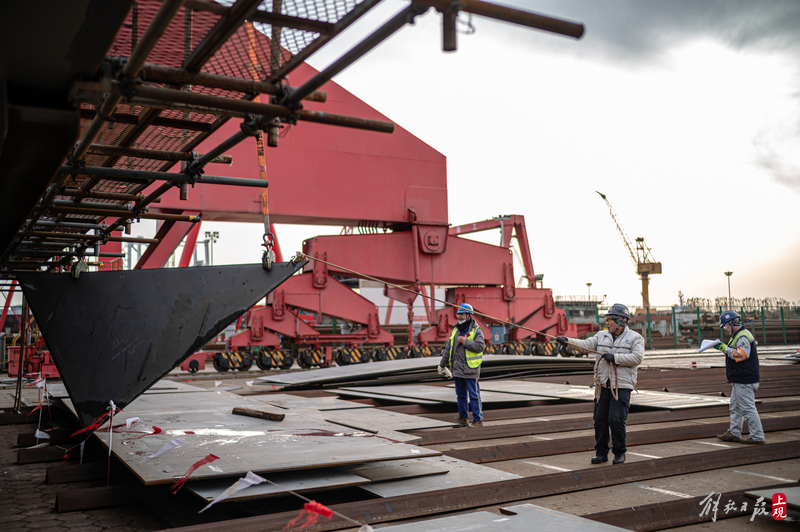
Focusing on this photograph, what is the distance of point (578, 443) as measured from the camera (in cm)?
686

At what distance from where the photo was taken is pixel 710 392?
39.8ft

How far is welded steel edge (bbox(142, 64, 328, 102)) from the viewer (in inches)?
102

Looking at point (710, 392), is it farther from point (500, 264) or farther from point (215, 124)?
point (215, 124)

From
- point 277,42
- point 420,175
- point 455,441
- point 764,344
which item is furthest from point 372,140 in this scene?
point 764,344

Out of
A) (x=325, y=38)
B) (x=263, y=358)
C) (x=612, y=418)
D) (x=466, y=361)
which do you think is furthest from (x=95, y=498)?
(x=263, y=358)

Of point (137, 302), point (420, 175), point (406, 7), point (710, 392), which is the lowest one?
point (710, 392)

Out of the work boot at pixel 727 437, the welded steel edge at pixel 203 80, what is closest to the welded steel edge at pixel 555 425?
the work boot at pixel 727 437

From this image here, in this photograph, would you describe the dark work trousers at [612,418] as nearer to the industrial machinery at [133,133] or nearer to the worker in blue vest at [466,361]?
the worker in blue vest at [466,361]

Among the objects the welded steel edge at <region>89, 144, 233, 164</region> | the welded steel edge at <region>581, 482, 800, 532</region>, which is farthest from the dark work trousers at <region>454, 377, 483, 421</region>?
the welded steel edge at <region>89, 144, 233, 164</region>

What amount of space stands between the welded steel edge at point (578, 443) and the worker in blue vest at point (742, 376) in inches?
25.5

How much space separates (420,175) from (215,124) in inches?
625

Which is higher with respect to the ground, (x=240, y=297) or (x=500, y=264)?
(x=500, y=264)

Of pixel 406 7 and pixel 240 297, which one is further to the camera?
pixel 240 297

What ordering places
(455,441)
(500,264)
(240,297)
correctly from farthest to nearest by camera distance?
(500,264) < (455,441) < (240,297)
